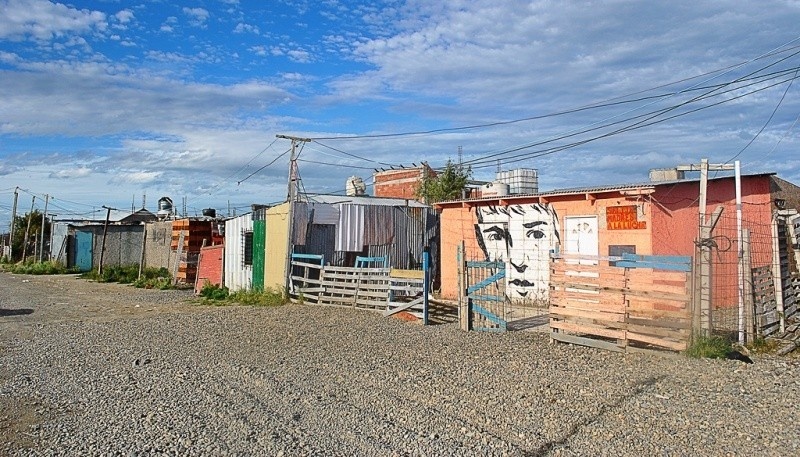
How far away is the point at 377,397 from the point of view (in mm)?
7852

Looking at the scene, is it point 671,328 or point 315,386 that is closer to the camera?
point 315,386

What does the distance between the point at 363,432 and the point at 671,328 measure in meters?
5.46

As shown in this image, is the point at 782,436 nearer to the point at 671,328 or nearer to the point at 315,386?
the point at 671,328

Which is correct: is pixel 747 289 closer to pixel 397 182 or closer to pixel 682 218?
pixel 682 218

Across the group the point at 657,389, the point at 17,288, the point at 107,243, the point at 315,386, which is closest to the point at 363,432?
the point at 315,386

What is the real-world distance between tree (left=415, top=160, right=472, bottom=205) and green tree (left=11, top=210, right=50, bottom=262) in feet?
98.6

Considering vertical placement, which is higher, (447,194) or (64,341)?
(447,194)

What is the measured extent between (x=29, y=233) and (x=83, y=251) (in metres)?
15.7

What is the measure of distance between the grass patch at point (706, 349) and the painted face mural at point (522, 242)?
7012mm

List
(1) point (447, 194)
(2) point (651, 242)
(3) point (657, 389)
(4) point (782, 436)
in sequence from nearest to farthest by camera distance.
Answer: (4) point (782, 436)
(3) point (657, 389)
(2) point (651, 242)
(1) point (447, 194)

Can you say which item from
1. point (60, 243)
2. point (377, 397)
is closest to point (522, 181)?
point (377, 397)

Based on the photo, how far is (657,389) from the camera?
8023 mm

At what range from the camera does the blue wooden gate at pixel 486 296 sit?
12.6 m

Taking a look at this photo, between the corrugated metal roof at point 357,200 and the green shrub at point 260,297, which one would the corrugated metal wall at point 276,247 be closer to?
the green shrub at point 260,297
